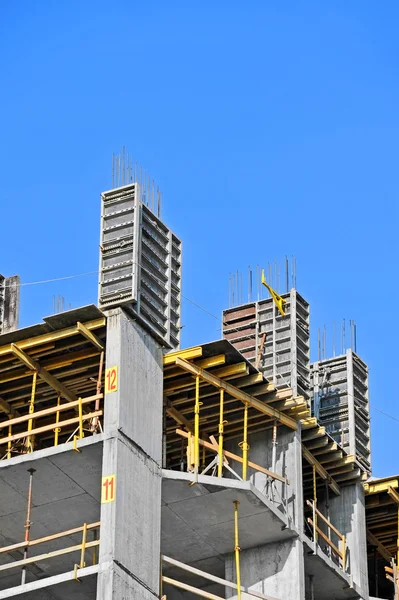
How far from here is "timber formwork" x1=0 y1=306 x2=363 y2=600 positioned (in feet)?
112

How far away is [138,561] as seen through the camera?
32750mm

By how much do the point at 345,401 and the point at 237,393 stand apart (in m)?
7.40

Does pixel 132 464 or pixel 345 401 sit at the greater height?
pixel 345 401

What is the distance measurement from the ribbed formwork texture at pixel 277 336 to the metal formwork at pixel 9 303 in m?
6.99

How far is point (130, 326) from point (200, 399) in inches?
150

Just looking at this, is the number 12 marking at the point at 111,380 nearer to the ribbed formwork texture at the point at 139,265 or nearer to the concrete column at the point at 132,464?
the concrete column at the point at 132,464

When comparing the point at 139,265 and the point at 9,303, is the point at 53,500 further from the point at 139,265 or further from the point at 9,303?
the point at 139,265

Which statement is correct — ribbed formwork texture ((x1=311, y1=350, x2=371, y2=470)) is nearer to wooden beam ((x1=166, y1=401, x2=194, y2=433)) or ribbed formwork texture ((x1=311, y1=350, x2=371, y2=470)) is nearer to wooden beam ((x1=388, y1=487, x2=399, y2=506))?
wooden beam ((x1=388, y1=487, x2=399, y2=506))

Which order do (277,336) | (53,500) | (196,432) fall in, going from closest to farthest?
1. (196,432)
2. (53,500)
3. (277,336)

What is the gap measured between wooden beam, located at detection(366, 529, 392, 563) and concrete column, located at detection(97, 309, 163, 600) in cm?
1134

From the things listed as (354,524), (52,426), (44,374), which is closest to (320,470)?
(354,524)

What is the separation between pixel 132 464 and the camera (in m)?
33.4

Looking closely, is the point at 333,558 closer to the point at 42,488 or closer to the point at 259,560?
the point at 259,560

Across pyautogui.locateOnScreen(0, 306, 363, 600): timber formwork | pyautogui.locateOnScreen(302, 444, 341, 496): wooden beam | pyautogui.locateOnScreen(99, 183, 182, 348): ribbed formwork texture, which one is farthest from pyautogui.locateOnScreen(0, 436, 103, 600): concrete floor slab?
pyautogui.locateOnScreen(302, 444, 341, 496): wooden beam
